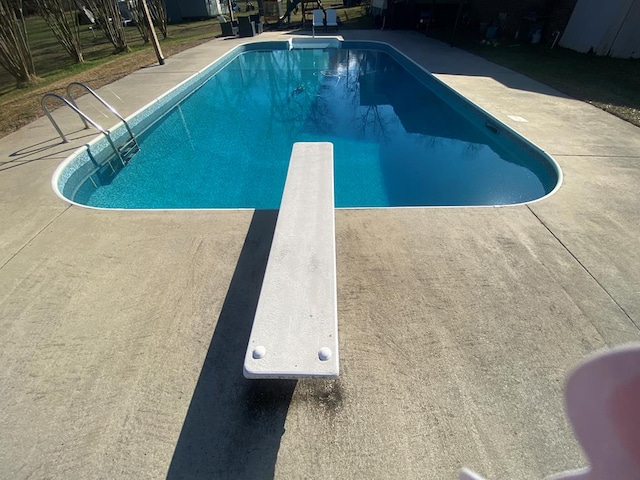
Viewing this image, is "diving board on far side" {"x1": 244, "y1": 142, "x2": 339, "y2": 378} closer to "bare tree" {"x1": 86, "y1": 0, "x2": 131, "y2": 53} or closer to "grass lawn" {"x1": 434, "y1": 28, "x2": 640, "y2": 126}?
"grass lawn" {"x1": 434, "y1": 28, "x2": 640, "y2": 126}

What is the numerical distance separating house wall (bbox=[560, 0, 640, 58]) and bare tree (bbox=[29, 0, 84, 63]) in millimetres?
16378

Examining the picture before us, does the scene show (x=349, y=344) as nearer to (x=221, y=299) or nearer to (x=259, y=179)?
(x=221, y=299)

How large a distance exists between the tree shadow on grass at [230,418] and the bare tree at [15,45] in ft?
33.9

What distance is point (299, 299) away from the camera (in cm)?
215

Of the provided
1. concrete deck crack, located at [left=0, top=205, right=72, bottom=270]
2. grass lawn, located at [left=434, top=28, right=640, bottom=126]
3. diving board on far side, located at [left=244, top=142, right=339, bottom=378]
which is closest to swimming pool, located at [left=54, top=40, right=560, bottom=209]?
concrete deck crack, located at [left=0, top=205, right=72, bottom=270]

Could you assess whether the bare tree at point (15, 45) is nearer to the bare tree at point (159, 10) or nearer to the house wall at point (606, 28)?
the bare tree at point (159, 10)

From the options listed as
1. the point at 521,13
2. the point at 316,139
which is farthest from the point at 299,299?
the point at 521,13

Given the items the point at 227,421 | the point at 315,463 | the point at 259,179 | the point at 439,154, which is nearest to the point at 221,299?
the point at 227,421

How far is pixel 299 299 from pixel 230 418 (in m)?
0.85

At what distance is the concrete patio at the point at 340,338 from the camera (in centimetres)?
184

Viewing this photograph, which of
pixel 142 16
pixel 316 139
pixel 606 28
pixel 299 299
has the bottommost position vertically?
pixel 316 139

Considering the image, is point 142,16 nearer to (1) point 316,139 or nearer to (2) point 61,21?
(2) point 61,21

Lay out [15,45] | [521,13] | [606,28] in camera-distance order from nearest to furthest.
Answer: [15,45] → [606,28] → [521,13]

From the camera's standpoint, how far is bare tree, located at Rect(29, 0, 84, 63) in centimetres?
950
